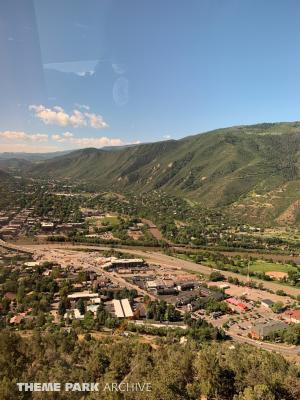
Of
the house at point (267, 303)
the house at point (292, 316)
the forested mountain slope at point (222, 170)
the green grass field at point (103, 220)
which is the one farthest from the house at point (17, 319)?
the forested mountain slope at point (222, 170)

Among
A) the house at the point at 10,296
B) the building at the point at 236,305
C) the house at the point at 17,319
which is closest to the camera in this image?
the house at the point at 17,319

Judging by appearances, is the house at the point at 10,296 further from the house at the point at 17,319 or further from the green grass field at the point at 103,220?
the green grass field at the point at 103,220

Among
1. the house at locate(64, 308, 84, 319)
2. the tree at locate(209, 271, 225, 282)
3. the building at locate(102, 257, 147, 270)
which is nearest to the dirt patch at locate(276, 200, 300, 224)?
the tree at locate(209, 271, 225, 282)

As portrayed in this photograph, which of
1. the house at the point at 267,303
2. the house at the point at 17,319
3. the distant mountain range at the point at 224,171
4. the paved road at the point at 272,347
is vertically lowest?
the paved road at the point at 272,347

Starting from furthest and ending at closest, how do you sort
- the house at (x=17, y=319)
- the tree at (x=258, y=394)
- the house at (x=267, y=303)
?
the house at (x=267, y=303) < the house at (x=17, y=319) < the tree at (x=258, y=394)

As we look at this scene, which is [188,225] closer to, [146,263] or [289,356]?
[146,263]

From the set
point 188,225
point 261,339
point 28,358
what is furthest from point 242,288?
point 188,225

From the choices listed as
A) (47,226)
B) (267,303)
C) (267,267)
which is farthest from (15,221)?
(267,303)
